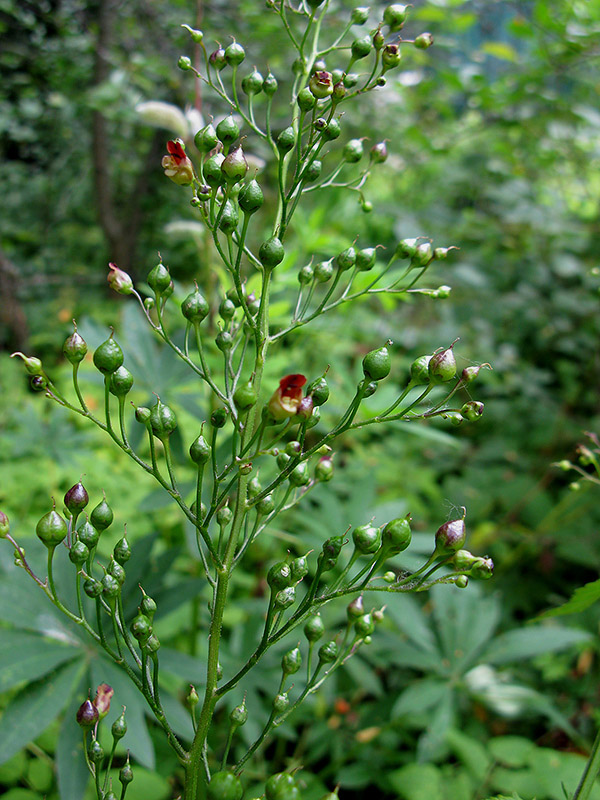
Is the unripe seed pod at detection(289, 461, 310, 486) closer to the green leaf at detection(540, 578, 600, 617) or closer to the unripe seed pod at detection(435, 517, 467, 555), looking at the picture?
the unripe seed pod at detection(435, 517, 467, 555)

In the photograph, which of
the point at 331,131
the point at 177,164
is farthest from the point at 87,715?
the point at 331,131

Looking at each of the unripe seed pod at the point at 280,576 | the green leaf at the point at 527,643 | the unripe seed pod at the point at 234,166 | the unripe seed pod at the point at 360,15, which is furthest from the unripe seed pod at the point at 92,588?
the green leaf at the point at 527,643

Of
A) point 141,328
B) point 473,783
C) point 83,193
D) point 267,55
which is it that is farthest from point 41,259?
point 473,783

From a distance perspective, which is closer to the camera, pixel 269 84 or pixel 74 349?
pixel 74 349

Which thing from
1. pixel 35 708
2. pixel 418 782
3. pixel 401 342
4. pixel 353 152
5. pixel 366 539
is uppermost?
pixel 353 152

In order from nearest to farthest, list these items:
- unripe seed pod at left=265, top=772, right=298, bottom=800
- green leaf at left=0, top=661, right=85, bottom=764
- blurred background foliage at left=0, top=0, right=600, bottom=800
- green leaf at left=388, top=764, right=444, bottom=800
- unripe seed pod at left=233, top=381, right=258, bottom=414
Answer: unripe seed pod at left=265, top=772, right=298, bottom=800
unripe seed pod at left=233, top=381, right=258, bottom=414
green leaf at left=0, top=661, right=85, bottom=764
green leaf at left=388, top=764, right=444, bottom=800
blurred background foliage at left=0, top=0, right=600, bottom=800

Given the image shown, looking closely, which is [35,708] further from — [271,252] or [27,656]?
[271,252]

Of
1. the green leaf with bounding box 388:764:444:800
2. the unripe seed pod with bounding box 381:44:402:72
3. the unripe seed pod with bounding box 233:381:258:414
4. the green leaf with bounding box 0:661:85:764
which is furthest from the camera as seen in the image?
the green leaf with bounding box 388:764:444:800


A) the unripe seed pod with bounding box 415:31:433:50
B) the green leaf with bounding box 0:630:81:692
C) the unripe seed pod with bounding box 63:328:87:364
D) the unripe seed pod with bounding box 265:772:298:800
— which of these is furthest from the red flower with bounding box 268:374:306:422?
the green leaf with bounding box 0:630:81:692
